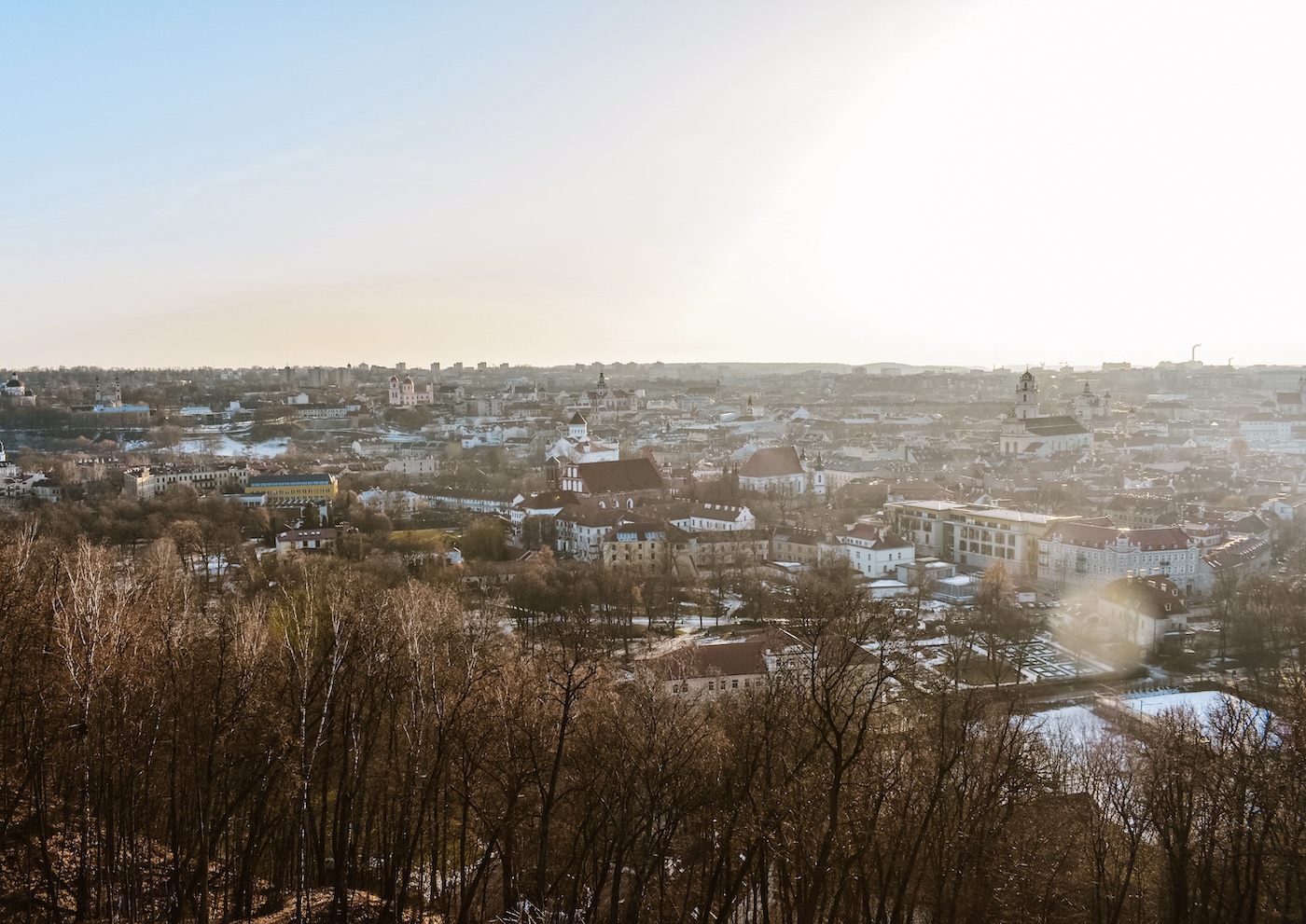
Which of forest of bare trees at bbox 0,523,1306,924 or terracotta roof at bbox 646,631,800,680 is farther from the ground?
forest of bare trees at bbox 0,523,1306,924

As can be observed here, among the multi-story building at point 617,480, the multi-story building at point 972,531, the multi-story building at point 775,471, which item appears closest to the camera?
the multi-story building at point 972,531

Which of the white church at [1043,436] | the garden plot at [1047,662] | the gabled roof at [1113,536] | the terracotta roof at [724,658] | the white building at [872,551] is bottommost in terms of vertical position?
the garden plot at [1047,662]

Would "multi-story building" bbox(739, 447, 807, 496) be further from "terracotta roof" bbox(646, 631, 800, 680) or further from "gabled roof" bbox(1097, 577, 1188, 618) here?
"terracotta roof" bbox(646, 631, 800, 680)

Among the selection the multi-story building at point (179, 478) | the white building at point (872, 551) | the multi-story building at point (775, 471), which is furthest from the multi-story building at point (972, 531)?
the multi-story building at point (179, 478)

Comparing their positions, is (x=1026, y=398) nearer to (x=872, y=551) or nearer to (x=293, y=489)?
(x=872, y=551)

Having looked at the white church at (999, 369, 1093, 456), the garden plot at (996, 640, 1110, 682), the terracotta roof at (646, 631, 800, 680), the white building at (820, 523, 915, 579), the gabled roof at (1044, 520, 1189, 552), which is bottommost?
the garden plot at (996, 640, 1110, 682)

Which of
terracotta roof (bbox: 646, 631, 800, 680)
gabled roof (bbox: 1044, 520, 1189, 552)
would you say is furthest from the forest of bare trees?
gabled roof (bbox: 1044, 520, 1189, 552)

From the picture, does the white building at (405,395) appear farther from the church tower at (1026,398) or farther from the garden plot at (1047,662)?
the garden plot at (1047,662)

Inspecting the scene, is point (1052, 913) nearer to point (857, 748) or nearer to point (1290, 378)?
point (857, 748)
